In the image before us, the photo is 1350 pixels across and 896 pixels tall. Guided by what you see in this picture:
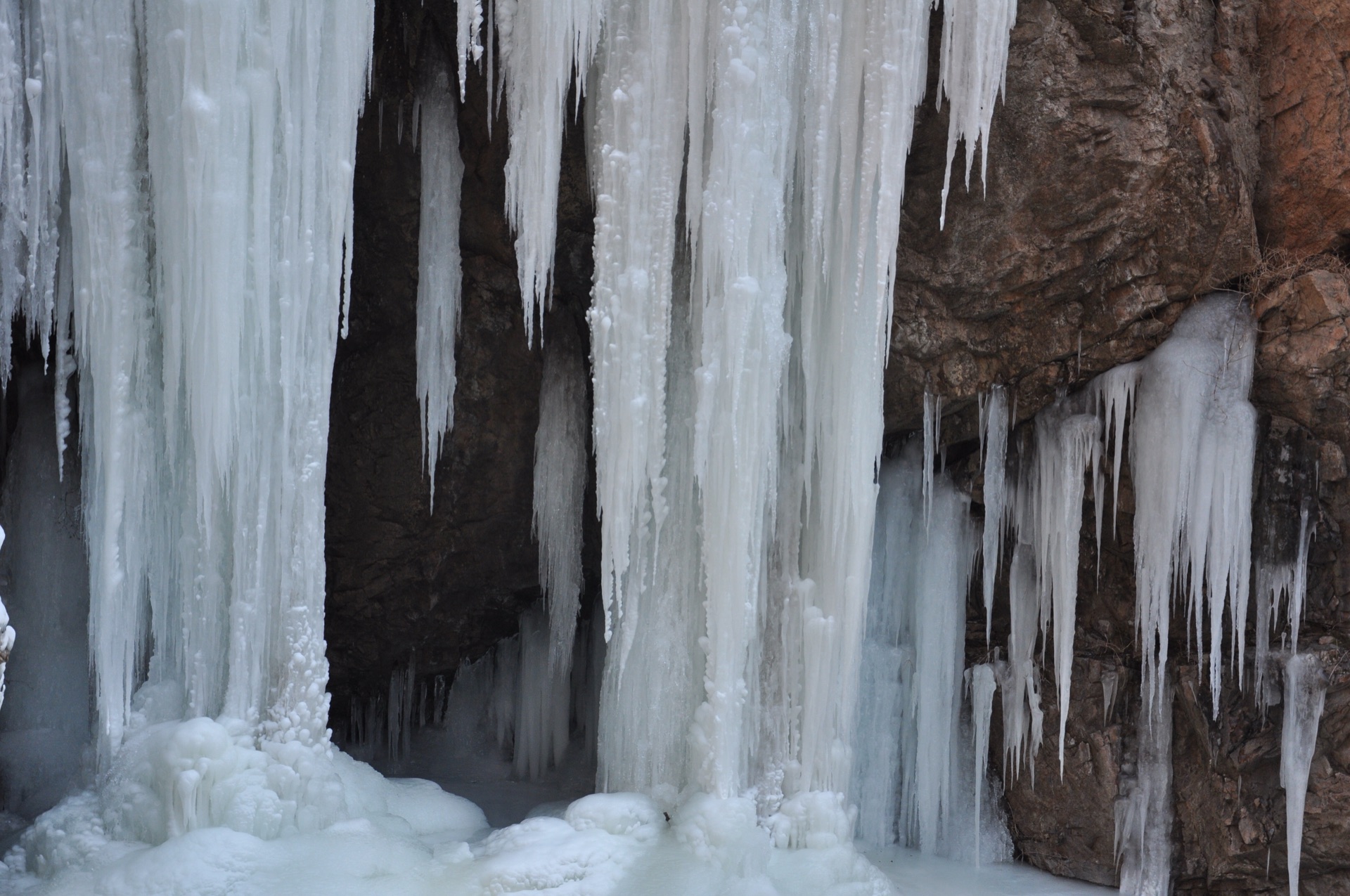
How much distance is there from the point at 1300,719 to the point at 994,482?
6.93 ft

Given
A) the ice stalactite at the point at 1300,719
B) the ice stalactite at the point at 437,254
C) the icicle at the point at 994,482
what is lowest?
the ice stalactite at the point at 1300,719

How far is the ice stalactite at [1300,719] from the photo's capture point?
6496 millimetres

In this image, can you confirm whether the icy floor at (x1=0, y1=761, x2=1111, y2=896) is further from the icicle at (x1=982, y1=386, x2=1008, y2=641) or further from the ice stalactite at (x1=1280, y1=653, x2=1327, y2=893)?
the ice stalactite at (x1=1280, y1=653, x2=1327, y2=893)

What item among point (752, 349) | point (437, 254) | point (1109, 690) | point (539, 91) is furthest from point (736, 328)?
point (1109, 690)

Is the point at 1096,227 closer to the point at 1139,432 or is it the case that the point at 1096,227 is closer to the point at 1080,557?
the point at 1139,432

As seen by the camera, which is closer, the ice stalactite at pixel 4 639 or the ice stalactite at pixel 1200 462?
the ice stalactite at pixel 4 639

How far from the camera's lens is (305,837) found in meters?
4.96

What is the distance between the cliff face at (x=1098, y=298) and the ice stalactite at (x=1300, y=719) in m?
0.08

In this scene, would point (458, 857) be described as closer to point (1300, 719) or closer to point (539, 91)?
point (539, 91)

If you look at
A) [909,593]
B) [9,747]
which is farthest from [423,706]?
[909,593]

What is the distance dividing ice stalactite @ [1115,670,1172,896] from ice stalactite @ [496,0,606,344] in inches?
175

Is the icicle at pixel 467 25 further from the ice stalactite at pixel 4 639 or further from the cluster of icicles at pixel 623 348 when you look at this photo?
the ice stalactite at pixel 4 639

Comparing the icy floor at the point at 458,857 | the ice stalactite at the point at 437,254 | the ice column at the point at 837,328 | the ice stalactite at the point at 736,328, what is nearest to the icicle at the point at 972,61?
the ice column at the point at 837,328

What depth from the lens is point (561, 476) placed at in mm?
7547
